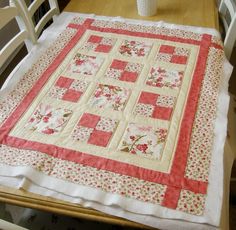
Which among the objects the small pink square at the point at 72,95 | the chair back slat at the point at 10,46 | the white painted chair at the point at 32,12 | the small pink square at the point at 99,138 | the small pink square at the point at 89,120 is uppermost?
the white painted chair at the point at 32,12

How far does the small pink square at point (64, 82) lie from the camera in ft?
4.02

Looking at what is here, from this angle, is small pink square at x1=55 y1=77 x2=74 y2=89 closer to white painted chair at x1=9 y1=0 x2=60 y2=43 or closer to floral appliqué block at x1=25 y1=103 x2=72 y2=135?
floral appliqué block at x1=25 y1=103 x2=72 y2=135

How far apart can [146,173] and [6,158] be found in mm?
469

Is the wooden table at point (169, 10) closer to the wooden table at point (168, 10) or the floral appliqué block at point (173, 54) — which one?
the wooden table at point (168, 10)

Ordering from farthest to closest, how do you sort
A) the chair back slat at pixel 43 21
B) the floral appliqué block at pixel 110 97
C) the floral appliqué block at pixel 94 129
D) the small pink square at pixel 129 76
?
the chair back slat at pixel 43 21 < the small pink square at pixel 129 76 < the floral appliqué block at pixel 110 97 < the floral appliqué block at pixel 94 129

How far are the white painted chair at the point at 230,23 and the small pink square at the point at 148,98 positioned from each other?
54 cm

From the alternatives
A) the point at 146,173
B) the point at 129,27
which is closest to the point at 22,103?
the point at 146,173

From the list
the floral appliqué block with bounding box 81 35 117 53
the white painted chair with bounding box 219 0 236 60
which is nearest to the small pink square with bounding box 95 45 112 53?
the floral appliqué block with bounding box 81 35 117 53

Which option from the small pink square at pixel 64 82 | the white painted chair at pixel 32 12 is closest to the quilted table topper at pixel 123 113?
the small pink square at pixel 64 82

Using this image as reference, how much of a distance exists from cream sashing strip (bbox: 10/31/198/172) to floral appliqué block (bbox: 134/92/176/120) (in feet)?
0.06

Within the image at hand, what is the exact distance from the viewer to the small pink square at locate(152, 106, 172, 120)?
108 centimetres

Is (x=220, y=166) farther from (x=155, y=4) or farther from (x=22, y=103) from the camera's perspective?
(x=155, y=4)

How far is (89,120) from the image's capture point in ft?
3.55

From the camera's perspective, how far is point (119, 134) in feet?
3.37
